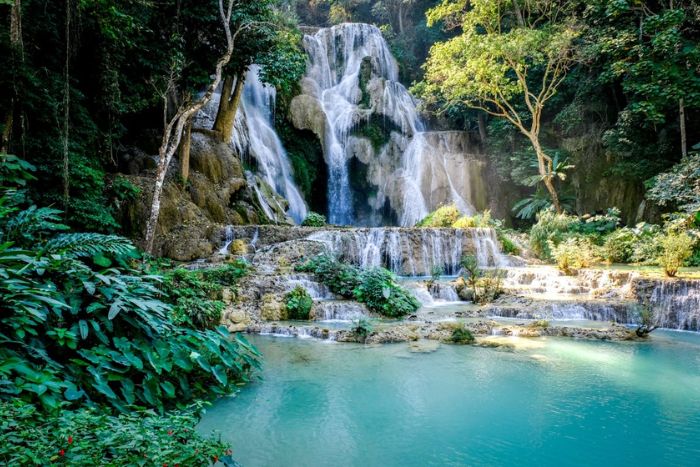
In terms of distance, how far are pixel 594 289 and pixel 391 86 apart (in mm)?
15770

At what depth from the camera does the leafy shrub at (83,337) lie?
8.59 ft

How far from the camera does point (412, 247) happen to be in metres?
13.6

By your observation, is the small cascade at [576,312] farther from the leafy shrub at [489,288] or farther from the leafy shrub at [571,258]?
the leafy shrub at [571,258]

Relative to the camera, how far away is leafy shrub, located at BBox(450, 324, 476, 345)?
22.0 ft

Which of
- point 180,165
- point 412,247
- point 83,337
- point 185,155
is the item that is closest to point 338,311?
point 412,247

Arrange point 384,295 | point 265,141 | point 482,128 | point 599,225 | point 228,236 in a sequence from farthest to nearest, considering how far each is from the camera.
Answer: point 482,128 → point 265,141 → point 599,225 → point 228,236 → point 384,295

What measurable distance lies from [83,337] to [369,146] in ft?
63.4

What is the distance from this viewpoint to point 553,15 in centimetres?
1848

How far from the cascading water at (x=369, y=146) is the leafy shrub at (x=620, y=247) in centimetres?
832

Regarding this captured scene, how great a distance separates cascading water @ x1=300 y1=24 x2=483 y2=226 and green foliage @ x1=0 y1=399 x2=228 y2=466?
18415 millimetres

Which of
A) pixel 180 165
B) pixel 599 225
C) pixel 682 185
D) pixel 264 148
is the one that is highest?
pixel 264 148

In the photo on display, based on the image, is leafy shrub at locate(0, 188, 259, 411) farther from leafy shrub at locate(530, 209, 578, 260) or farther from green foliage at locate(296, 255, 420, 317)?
leafy shrub at locate(530, 209, 578, 260)

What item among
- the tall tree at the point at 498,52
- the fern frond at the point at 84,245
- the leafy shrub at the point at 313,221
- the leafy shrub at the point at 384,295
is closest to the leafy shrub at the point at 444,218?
the leafy shrub at the point at 313,221

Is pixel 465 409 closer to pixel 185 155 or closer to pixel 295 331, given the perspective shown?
pixel 295 331
